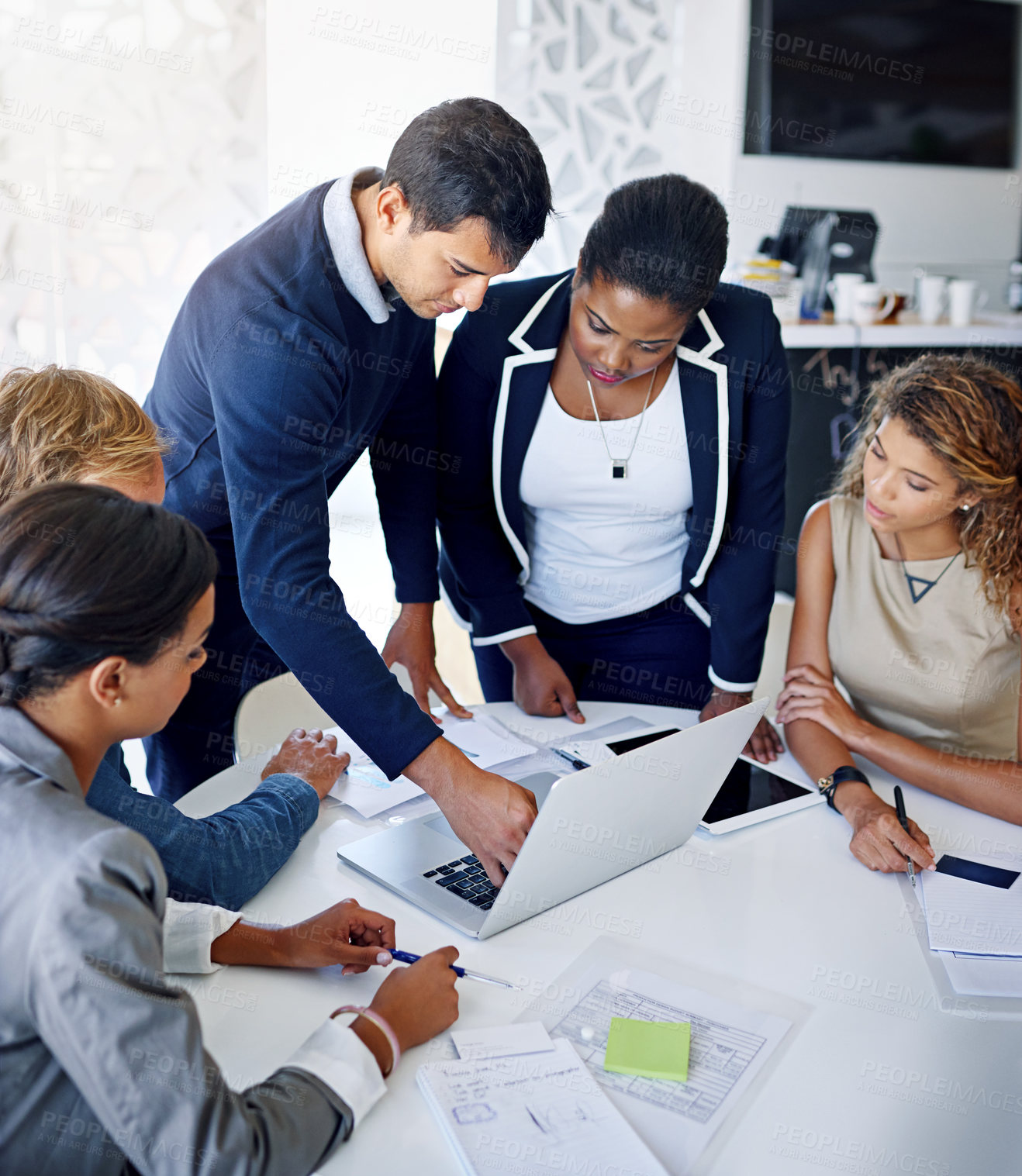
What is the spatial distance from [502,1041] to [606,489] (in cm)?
101

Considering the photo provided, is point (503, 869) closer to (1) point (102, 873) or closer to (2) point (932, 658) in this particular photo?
(1) point (102, 873)

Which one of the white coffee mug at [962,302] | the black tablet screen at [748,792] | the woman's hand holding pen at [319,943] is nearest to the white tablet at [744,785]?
the black tablet screen at [748,792]

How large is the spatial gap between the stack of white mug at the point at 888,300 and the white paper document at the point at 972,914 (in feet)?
10.0

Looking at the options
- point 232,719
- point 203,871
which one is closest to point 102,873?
point 203,871

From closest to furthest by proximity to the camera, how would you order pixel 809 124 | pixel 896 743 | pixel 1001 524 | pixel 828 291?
pixel 896 743
pixel 1001 524
pixel 828 291
pixel 809 124

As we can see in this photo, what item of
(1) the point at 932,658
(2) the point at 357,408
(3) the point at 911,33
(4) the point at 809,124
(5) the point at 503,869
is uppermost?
(3) the point at 911,33

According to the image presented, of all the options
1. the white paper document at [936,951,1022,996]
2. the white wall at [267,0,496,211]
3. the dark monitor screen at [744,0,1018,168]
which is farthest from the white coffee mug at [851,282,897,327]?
the white paper document at [936,951,1022,996]

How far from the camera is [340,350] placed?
1.37 meters

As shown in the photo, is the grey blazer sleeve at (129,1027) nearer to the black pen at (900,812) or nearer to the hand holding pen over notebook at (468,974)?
the hand holding pen over notebook at (468,974)

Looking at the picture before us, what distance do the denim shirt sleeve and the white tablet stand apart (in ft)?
1.40

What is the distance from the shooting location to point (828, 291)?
167 inches

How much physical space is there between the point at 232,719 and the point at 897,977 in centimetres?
114

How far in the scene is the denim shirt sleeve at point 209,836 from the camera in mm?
1124

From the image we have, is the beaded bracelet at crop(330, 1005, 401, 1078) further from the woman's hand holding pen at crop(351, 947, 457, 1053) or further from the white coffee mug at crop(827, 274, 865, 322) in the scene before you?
the white coffee mug at crop(827, 274, 865, 322)
